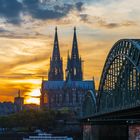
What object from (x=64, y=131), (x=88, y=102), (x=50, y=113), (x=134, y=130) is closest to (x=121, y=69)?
(x=134, y=130)

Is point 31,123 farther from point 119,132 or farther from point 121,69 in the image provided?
point 121,69

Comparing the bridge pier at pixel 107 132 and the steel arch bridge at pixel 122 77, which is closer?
the steel arch bridge at pixel 122 77

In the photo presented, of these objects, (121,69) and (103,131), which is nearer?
(121,69)

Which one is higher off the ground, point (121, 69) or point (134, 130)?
point (121, 69)

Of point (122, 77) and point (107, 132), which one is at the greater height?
point (122, 77)

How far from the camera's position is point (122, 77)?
6988 cm

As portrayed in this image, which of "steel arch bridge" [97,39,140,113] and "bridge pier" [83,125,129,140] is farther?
"bridge pier" [83,125,129,140]

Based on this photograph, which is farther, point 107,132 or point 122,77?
point 107,132

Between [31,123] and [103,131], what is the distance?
245 feet

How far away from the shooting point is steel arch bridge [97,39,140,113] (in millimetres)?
60178

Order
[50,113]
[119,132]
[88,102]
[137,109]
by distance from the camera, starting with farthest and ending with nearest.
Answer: [50,113], [88,102], [119,132], [137,109]

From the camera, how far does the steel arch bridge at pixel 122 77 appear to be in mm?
60178

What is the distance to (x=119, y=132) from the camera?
342ft

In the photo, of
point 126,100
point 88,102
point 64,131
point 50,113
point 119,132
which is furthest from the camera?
point 50,113
